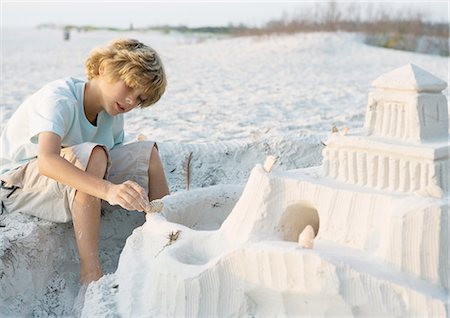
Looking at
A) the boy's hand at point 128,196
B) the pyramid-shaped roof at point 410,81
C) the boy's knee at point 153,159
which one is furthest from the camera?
the boy's knee at point 153,159

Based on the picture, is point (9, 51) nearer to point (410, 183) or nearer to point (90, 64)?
point (90, 64)

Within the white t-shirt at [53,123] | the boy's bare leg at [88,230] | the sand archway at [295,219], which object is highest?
the white t-shirt at [53,123]

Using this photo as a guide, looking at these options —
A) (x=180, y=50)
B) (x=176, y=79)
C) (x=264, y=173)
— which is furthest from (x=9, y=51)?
(x=264, y=173)

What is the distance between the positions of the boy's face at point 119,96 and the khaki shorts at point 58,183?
21cm

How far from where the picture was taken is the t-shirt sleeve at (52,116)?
2.68 m

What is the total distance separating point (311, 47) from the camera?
13.2 metres

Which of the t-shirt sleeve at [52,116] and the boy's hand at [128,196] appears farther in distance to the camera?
the t-shirt sleeve at [52,116]

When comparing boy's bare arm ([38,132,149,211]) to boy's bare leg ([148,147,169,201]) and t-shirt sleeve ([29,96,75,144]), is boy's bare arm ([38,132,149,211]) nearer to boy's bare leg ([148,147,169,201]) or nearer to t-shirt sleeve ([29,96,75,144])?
t-shirt sleeve ([29,96,75,144])

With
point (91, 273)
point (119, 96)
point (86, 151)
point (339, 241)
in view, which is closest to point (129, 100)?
point (119, 96)

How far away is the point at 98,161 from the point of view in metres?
2.77

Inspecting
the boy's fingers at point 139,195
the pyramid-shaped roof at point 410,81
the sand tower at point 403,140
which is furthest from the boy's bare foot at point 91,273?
the pyramid-shaped roof at point 410,81

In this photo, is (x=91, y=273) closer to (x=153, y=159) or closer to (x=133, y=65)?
(x=153, y=159)

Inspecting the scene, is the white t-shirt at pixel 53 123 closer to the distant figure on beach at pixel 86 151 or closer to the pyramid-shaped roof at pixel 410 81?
the distant figure on beach at pixel 86 151

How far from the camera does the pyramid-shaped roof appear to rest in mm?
2084
